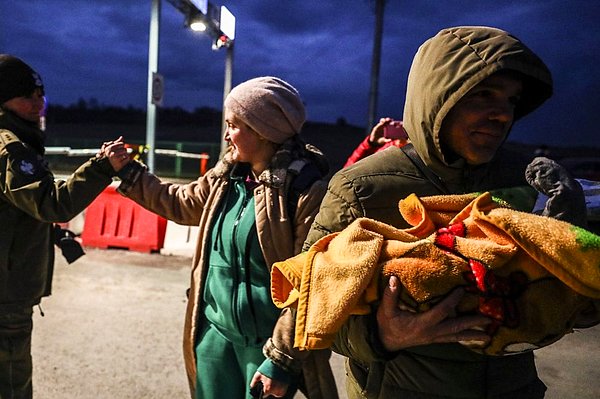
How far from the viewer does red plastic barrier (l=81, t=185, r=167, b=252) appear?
795cm

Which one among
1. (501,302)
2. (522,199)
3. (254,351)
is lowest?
(254,351)

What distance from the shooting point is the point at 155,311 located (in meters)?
5.42

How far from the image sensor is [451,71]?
4.65 feet

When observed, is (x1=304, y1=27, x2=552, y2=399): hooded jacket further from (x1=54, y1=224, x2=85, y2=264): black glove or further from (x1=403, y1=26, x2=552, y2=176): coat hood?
(x1=54, y1=224, x2=85, y2=264): black glove

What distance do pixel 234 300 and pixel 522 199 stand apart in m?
1.36

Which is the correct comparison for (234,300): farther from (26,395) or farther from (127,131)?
(127,131)

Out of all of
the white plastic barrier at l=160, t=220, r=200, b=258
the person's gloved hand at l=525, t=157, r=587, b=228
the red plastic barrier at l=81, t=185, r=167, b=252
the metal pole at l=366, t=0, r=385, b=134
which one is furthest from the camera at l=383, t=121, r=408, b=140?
the metal pole at l=366, t=0, r=385, b=134

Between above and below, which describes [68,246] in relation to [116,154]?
below

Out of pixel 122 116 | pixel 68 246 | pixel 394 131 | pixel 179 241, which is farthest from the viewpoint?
pixel 122 116

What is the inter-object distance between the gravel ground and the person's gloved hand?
1.54m

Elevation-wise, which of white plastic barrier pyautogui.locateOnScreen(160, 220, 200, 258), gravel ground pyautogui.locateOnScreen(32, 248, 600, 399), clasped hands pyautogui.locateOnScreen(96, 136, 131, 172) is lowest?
gravel ground pyautogui.locateOnScreen(32, 248, 600, 399)

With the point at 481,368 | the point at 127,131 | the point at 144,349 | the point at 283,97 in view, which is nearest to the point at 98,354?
the point at 144,349

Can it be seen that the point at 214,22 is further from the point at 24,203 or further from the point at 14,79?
the point at 24,203

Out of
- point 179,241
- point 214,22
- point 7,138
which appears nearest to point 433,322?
point 7,138
